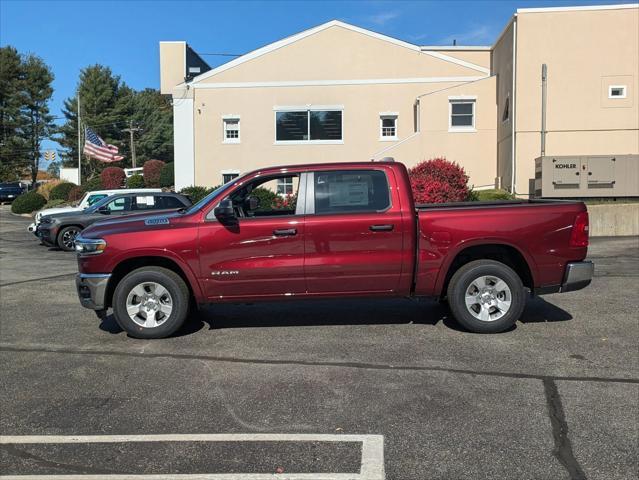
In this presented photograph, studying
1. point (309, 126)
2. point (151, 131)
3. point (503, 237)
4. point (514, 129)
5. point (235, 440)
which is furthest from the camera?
point (151, 131)

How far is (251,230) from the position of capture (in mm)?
6289

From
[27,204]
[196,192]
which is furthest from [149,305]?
[27,204]

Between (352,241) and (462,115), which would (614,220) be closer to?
(462,115)

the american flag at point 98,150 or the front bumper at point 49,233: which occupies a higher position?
the american flag at point 98,150

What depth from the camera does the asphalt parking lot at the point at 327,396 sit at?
11.9ft

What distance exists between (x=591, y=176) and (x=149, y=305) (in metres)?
17.0

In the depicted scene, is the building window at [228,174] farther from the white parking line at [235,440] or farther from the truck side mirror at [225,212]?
the white parking line at [235,440]

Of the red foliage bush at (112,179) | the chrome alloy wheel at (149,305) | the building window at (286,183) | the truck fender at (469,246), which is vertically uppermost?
the red foliage bush at (112,179)

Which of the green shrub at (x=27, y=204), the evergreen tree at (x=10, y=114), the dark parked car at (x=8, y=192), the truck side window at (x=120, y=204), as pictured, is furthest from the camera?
the evergreen tree at (x=10, y=114)

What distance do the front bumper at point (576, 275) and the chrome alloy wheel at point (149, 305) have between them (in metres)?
4.36

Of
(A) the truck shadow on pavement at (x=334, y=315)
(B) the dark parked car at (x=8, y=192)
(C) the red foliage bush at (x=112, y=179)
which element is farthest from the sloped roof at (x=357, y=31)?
(B) the dark parked car at (x=8, y=192)

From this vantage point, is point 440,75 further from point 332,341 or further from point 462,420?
point 462,420

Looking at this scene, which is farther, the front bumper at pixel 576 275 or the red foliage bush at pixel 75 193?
the red foliage bush at pixel 75 193

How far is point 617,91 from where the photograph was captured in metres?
21.6
